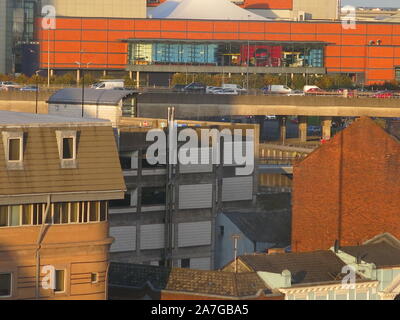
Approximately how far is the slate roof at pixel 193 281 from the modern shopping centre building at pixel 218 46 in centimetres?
11209

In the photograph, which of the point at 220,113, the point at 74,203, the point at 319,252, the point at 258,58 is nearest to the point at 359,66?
the point at 258,58

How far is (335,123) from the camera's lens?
432 ft

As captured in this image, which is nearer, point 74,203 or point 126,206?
point 74,203

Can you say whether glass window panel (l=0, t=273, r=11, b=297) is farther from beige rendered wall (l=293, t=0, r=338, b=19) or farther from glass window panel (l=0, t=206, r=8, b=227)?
beige rendered wall (l=293, t=0, r=338, b=19)

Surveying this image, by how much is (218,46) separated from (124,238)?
10142cm

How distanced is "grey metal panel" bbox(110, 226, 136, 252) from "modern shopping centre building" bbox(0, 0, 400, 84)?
9616cm

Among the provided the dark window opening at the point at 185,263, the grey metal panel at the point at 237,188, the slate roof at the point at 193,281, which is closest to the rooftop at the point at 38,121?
the slate roof at the point at 193,281

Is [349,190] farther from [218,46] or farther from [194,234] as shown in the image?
[218,46]

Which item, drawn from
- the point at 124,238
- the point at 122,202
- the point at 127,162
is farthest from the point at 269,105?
the point at 122,202

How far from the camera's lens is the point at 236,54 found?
520 feet

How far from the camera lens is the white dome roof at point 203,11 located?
531 feet
